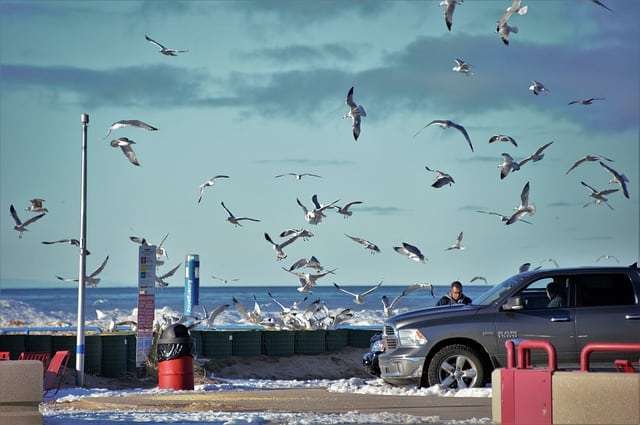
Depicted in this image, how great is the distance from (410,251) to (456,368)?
524 inches

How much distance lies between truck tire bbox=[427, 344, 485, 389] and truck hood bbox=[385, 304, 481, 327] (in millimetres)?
448

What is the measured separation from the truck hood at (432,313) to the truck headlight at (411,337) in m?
0.12

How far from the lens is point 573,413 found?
1243cm

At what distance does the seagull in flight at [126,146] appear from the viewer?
3167cm

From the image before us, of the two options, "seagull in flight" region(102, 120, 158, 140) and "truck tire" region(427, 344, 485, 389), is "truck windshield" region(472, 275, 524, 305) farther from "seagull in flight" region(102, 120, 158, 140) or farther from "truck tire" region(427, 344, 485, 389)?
"seagull in flight" region(102, 120, 158, 140)

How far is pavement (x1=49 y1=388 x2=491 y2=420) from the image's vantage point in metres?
16.9

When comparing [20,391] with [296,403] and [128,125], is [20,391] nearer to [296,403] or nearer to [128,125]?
[296,403]

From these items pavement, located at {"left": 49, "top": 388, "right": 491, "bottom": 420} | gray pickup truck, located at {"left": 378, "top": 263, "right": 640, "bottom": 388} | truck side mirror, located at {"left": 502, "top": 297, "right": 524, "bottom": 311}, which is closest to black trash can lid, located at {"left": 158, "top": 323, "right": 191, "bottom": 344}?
pavement, located at {"left": 49, "top": 388, "right": 491, "bottom": 420}

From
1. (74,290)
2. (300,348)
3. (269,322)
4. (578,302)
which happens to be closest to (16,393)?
(578,302)

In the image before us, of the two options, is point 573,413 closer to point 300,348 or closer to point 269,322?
point 300,348

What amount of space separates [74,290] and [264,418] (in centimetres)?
10234

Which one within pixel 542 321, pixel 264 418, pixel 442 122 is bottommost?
pixel 264 418

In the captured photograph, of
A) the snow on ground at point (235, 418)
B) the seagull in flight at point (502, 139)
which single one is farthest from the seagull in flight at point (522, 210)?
the snow on ground at point (235, 418)

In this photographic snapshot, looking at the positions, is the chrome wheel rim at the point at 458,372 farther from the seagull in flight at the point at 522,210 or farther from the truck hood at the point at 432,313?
the seagull in flight at the point at 522,210
